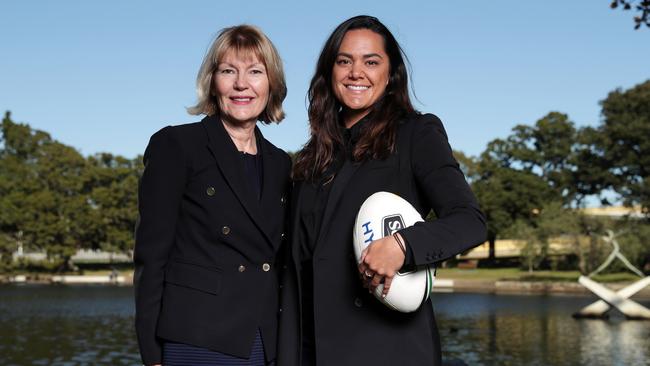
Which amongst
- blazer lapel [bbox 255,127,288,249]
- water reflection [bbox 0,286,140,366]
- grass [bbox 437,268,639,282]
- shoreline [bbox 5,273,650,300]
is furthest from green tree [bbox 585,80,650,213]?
blazer lapel [bbox 255,127,288,249]

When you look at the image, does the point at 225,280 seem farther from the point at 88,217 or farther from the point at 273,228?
the point at 88,217

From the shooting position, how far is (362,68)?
3182 mm

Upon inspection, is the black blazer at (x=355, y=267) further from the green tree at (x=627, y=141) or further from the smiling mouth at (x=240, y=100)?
the green tree at (x=627, y=141)

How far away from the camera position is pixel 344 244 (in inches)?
116

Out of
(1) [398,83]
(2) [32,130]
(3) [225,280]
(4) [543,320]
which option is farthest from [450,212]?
(2) [32,130]

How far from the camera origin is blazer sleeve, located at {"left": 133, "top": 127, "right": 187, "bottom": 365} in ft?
10.1

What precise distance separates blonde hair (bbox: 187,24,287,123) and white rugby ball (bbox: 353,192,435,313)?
0.97 meters

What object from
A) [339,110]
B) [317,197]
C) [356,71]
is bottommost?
[317,197]

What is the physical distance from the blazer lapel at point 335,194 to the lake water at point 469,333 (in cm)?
1767

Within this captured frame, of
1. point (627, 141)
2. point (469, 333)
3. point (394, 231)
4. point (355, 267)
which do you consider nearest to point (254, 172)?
point (355, 267)

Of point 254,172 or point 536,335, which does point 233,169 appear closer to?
point 254,172

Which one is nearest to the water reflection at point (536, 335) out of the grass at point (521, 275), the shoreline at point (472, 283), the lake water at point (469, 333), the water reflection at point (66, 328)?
the lake water at point (469, 333)

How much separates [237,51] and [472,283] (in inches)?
1806

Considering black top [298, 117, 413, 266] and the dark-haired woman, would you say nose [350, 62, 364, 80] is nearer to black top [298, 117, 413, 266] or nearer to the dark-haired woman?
the dark-haired woman
